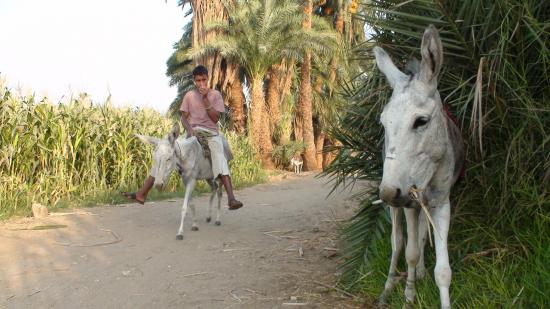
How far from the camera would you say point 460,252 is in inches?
155

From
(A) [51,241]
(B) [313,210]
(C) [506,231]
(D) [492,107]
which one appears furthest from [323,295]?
(B) [313,210]

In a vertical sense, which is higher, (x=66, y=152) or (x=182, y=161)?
(x=66, y=152)

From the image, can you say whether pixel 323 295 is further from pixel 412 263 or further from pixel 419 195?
pixel 419 195

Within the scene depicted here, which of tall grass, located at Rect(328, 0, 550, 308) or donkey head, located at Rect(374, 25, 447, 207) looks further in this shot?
tall grass, located at Rect(328, 0, 550, 308)

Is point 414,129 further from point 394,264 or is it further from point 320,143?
point 320,143

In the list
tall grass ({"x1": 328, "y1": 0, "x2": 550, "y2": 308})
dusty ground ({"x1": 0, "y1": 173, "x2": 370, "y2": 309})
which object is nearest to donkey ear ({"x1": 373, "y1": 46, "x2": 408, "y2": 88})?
tall grass ({"x1": 328, "y1": 0, "x2": 550, "y2": 308})

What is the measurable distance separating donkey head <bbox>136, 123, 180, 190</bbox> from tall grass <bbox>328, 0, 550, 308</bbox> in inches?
137

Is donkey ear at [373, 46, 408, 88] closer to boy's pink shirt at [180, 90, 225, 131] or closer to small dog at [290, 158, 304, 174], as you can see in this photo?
boy's pink shirt at [180, 90, 225, 131]

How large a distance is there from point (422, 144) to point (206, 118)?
207 inches

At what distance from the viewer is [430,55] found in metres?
2.85

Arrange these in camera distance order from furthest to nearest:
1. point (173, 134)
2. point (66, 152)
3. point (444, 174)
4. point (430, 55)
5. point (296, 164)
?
point (296, 164)
point (66, 152)
point (173, 134)
point (444, 174)
point (430, 55)

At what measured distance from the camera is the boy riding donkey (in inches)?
298

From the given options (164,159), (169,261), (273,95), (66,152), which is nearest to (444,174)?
(169,261)

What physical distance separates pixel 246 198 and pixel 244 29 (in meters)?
12.4
